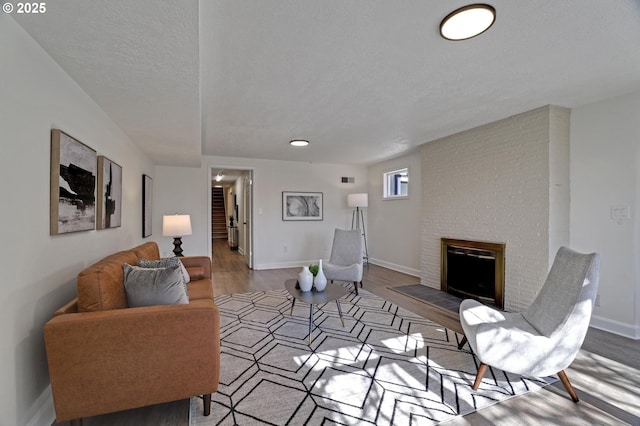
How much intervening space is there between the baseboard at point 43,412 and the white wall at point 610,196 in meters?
4.64

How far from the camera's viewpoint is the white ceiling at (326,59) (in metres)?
1.60

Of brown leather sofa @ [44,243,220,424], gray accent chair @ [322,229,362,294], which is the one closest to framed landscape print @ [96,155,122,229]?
brown leather sofa @ [44,243,220,424]

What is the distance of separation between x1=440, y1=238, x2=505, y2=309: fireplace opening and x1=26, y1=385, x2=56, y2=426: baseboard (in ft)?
14.0

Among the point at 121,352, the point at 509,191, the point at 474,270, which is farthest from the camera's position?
the point at 474,270

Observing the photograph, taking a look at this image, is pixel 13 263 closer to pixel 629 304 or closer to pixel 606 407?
pixel 606 407

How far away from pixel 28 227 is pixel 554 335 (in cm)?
313

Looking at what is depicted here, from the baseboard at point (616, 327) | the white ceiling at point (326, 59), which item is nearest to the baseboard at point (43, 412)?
the white ceiling at point (326, 59)

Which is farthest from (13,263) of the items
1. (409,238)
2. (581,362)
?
(409,238)

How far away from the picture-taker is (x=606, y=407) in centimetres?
186

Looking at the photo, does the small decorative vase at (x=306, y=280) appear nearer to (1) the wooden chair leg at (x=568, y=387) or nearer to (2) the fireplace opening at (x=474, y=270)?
(1) the wooden chair leg at (x=568, y=387)

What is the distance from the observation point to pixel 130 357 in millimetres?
1583

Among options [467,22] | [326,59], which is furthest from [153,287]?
[467,22]

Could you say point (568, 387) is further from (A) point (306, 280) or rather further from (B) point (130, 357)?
(B) point (130, 357)

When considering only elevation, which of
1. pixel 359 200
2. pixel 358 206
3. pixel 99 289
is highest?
pixel 359 200
